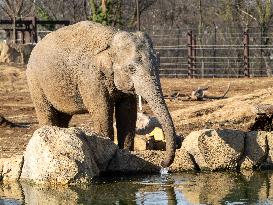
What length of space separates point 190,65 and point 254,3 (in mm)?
12005

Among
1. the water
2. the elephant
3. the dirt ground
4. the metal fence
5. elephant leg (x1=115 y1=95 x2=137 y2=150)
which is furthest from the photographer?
the metal fence

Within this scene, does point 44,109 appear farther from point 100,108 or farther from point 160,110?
point 160,110

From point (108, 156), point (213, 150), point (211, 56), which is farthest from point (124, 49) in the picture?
point (211, 56)

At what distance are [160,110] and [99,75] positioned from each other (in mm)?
1331

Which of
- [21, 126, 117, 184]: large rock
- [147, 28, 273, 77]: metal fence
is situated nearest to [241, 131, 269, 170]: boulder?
[21, 126, 117, 184]: large rock

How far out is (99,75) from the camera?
11602 mm

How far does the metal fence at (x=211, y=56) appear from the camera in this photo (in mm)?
32497

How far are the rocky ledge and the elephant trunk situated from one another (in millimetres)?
689

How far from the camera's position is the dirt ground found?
17428mm

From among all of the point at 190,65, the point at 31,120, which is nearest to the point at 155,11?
the point at 190,65

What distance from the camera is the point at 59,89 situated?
40.0ft

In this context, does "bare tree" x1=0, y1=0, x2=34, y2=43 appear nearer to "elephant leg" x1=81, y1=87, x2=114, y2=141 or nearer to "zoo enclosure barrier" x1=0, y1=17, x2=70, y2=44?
"zoo enclosure barrier" x1=0, y1=17, x2=70, y2=44

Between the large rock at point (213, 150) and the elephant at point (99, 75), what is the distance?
2.97 feet

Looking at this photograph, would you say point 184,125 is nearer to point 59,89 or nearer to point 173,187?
point 59,89
